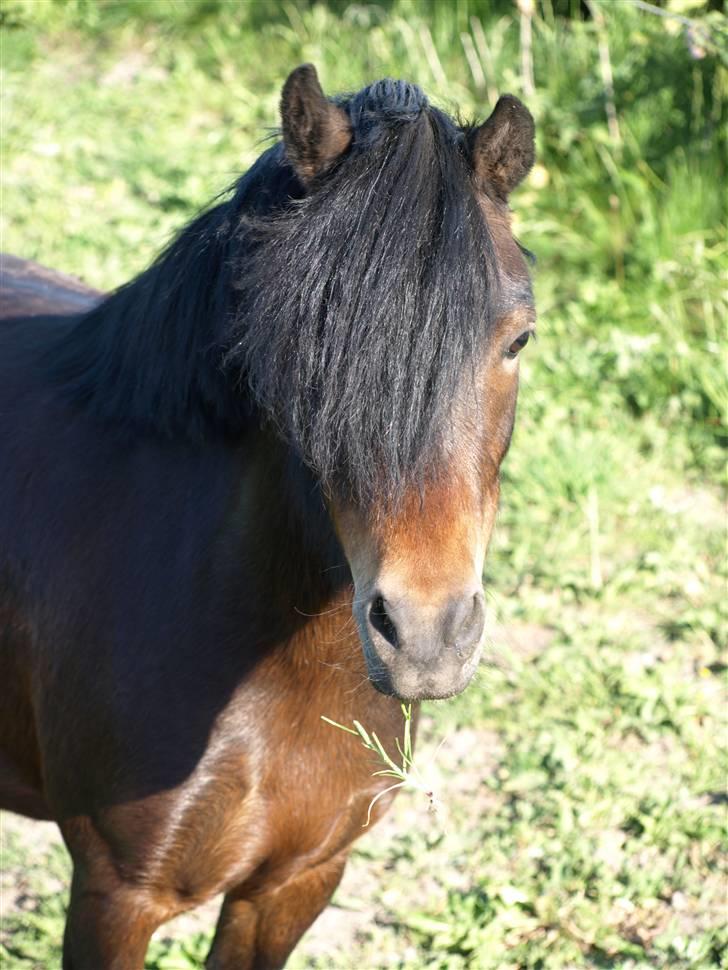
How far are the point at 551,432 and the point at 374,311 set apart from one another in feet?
11.1

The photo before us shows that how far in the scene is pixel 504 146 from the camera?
84.2 inches

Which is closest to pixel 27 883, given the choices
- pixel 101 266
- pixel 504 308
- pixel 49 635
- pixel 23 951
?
pixel 23 951

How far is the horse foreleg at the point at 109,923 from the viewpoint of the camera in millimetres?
2416

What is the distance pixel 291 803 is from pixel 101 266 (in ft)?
13.9

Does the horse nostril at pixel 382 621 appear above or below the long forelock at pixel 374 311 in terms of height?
below

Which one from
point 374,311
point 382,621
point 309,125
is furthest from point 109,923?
point 309,125

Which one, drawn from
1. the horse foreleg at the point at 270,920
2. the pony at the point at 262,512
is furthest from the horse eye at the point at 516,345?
the horse foreleg at the point at 270,920

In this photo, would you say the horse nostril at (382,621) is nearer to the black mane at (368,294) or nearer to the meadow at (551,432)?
the black mane at (368,294)

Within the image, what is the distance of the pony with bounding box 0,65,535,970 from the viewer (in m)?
1.90

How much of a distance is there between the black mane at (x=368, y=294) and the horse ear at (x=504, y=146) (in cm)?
4

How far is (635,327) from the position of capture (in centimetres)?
564

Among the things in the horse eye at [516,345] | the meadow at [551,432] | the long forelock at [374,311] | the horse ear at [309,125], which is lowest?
the meadow at [551,432]

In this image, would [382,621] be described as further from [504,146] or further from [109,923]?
[109,923]

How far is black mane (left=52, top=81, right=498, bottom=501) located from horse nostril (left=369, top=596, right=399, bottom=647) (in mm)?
183
